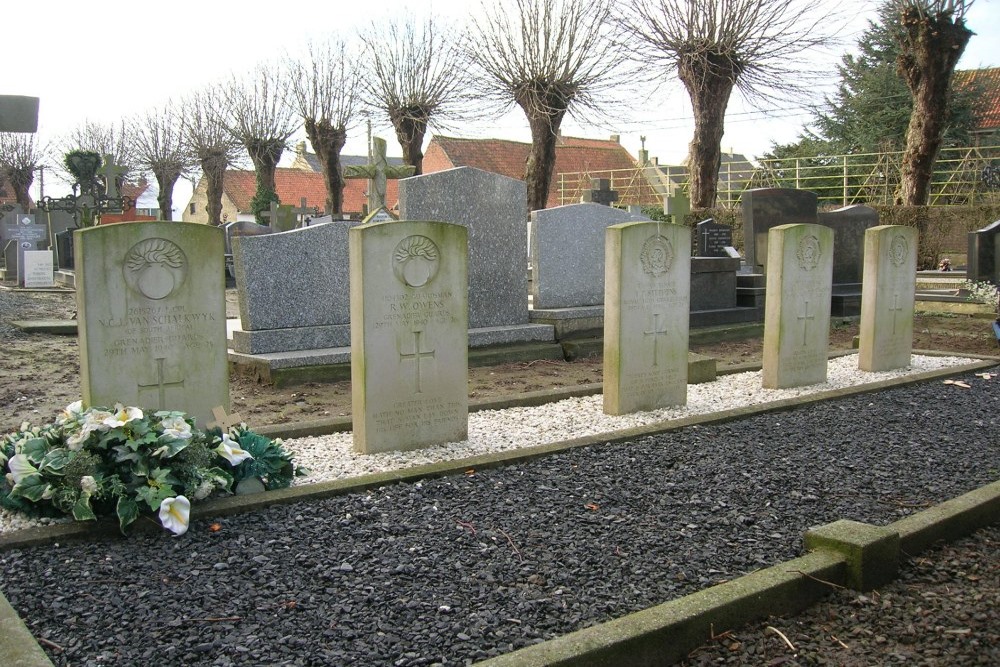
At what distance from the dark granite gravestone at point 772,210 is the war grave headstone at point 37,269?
13682 millimetres

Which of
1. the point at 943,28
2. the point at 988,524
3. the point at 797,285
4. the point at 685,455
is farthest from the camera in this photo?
the point at 943,28

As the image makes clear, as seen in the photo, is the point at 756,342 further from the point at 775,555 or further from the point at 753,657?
the point at 753,657

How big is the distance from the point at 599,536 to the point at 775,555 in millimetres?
735

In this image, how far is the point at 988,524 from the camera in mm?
4109

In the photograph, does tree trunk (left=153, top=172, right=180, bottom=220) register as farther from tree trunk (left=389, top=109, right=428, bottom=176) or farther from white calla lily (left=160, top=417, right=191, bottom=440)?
white calla lily (left=160, top=417, right=191, bottom=440)

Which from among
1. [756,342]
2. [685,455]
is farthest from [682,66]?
[685,455]

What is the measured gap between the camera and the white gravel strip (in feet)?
15.8

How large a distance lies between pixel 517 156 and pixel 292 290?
3262cm

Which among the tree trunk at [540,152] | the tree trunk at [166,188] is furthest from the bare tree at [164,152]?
the tree trunk at [540,152]

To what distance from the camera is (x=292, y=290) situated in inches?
319

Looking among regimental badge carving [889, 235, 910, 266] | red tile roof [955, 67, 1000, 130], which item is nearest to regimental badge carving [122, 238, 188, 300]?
regimental badge carving [889, 235, 910, 266]

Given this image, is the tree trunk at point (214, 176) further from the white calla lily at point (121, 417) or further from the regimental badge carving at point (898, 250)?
the white calla lily at point (121, 417)

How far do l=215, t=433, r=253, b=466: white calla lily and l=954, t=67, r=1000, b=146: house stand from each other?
29.1 m

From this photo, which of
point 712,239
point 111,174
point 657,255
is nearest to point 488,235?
point 657,255
